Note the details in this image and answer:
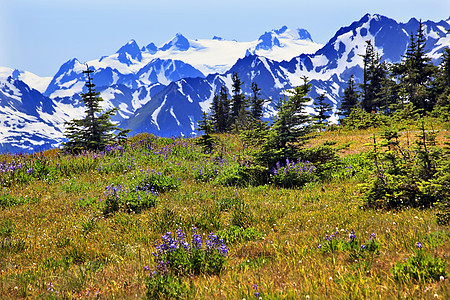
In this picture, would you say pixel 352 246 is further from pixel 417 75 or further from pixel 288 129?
pixel 417 75

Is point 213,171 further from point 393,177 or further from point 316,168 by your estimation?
point 393,177

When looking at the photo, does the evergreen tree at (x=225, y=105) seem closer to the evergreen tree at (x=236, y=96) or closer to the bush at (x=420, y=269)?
the evergreen tree at (x=236, y=96)

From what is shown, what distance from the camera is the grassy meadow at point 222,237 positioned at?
3.25m

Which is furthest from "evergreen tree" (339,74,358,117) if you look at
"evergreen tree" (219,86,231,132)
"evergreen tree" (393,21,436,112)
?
"evergreen tree" (219,86,231,132)

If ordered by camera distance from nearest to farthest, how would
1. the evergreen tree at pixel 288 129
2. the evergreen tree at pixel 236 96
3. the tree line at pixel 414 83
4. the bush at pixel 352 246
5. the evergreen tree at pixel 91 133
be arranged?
the bush at pixel 352 246 → the evergreen tree at pixel 288 129 → the evergreen tree at pixel 91 133 → the tree line at pixel 414 83 → the evergreen tree at pixel 236 96

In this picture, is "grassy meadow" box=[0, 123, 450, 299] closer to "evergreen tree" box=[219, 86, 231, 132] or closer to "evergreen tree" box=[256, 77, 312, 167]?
"evergreen tree" box=[256, 77, 312, 167]

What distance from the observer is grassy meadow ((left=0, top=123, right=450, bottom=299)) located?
3.25 m

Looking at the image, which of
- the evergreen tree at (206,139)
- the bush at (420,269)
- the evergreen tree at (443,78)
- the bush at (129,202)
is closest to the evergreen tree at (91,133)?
the evergreen tree at (206,139)

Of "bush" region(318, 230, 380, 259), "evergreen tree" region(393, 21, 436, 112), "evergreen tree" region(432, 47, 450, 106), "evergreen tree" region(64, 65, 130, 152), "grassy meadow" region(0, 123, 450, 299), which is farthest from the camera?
"evergreen tree" region(393, 21, 436, 112)

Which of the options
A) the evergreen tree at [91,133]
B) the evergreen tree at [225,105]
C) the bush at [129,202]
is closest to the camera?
the bush at [129,202]

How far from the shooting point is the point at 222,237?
464 centimetres

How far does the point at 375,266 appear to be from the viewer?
3438 millimetres

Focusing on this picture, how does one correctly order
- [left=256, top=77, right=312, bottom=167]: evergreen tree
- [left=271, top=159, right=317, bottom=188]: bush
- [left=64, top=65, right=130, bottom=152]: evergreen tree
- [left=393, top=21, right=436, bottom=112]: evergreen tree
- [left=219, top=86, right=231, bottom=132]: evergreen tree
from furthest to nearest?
1. [left=219, top=86, right=231, bottom=132]: evergreen tree
2. [left=393, top=21, right=436, bottom=112]: evergreen tree
3. [left=64, top=65, right=130, bottom=152]: evergreen tree
4. [left=256, top=77, right=312, bottom=167]: evergreen tree
5. [left=271, top=159, right=317, bottom=188]: bush

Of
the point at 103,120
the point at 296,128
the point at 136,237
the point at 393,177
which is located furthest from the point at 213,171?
the point at 103,120
